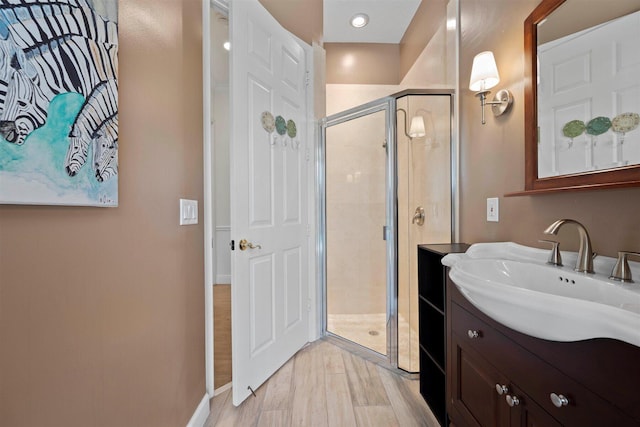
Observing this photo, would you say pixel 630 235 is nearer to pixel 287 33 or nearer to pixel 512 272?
pixel 512 272

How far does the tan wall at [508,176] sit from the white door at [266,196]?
116cm

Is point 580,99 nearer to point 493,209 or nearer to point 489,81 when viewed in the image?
point 489,81

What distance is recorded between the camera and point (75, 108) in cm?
72

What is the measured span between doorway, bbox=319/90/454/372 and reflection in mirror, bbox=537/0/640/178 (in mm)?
754

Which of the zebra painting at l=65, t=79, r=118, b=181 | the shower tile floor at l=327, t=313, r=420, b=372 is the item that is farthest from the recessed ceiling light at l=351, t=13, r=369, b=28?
the shower tile floor at l=327, t=313, r=420, b=372

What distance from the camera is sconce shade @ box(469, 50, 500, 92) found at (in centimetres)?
133

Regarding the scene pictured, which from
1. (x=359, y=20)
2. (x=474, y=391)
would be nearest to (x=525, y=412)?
(x=474, y=391)

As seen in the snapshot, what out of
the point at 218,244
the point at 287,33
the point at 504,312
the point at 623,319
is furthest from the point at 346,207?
the point at 218,244

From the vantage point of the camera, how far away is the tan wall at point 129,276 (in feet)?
2.09

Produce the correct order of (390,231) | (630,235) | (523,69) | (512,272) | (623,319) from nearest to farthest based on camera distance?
(623,319) → (630,235) → (512,272) → (523,69) → (390,231)

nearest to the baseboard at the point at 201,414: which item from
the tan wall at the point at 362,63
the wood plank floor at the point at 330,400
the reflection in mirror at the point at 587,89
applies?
the wood plank floor at the point at 330,400

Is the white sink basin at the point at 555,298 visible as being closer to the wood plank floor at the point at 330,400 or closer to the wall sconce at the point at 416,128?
the wood plank floor at the point at 330,400

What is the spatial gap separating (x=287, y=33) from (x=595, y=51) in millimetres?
1776

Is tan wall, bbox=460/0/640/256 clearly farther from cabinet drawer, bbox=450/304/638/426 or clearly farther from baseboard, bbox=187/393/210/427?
baseboard, bbox=187/393/210/427
